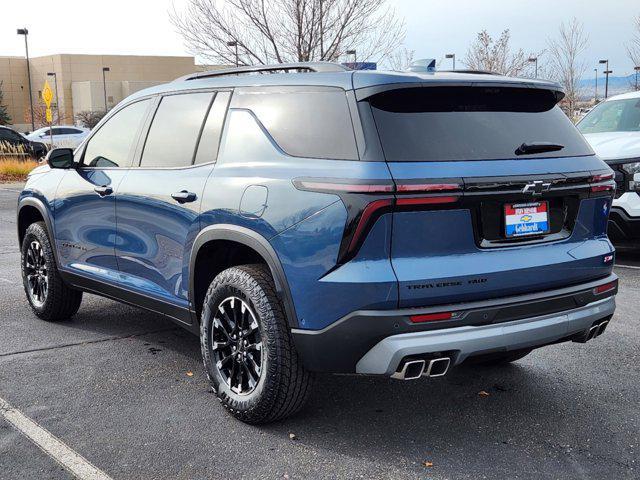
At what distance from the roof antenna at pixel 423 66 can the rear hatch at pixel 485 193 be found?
358mm

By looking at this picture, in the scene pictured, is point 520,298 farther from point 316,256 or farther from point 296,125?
point 296,125

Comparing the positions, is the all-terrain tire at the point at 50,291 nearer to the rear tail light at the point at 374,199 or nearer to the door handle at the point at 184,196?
the door handle at the point at 184,196

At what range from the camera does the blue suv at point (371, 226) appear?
3393mm

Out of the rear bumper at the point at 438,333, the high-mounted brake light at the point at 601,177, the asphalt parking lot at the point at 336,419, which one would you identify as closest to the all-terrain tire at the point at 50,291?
the asphalt parking lot at the point at 336,419

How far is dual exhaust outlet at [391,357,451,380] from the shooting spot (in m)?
3.42

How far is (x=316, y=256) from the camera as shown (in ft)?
11.5

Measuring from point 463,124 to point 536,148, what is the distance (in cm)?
41

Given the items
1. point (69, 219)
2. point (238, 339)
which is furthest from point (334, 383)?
point (69, 219)

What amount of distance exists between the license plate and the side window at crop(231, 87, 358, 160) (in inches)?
31.0

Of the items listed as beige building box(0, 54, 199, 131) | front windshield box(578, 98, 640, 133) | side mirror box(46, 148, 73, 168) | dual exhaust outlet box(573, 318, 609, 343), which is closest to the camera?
dual exhaust outlet box(573, 318, 609, 343)

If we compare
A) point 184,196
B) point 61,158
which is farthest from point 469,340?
point 61,158

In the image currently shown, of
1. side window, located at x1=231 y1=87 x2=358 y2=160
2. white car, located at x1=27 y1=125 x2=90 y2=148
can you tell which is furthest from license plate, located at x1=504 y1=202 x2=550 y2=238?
A: white car, located at x1=27 y1=125 x2=90 y2=148

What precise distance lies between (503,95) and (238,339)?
71.7 inches

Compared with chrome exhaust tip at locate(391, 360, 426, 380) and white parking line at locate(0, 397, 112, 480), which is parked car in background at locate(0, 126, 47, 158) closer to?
white parking line at locate(0, 397, 112, 480)
